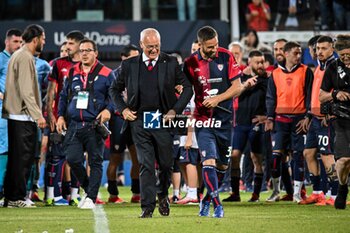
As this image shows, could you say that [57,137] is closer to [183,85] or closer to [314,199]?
[183,85]

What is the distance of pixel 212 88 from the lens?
13.0 m

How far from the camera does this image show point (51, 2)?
28.0m

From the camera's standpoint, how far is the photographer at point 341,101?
45.3 ft

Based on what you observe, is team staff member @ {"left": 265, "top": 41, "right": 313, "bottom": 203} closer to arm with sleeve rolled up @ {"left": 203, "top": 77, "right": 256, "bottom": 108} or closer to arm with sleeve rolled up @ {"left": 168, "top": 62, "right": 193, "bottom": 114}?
arm with sleeve rolled up @ {"left": 203, "top": 77, "right": 256, "bottom": 108}

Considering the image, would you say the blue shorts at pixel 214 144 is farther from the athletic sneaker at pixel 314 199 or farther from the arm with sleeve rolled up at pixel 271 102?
the arm with sleeve rolled up at pixel 271 102

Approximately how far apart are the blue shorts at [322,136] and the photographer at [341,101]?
116 cm

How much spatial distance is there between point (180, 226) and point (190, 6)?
1648 centimetres

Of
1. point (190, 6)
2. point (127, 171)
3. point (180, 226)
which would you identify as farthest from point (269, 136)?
point (190, 6)

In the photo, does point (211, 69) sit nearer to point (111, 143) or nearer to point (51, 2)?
point (111, 143)

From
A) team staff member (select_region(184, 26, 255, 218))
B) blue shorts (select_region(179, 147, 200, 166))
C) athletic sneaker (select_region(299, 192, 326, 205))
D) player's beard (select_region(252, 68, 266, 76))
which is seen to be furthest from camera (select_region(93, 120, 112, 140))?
player's beard (select_region(252, 68, 266, 76))

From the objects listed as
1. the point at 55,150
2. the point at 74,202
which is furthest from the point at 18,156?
the point at 74,202

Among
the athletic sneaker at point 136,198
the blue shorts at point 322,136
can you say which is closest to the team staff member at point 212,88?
the blue shorts at point 322,136

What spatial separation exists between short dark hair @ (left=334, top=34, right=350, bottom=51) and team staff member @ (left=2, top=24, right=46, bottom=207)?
A: 4112 millimetres

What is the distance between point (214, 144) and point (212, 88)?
0.66 metres
